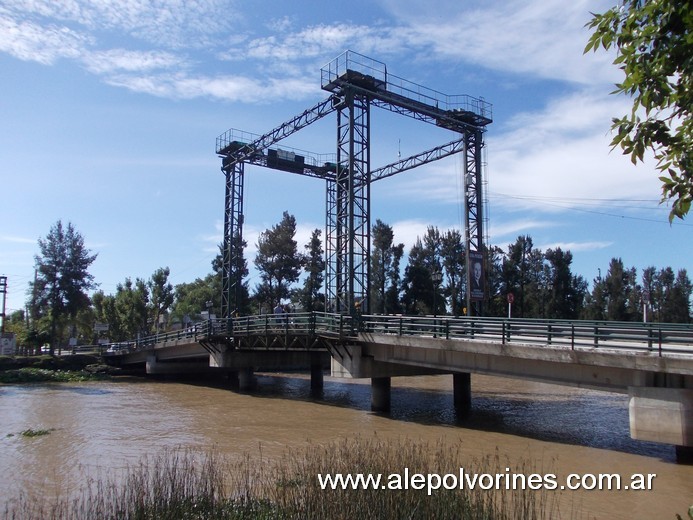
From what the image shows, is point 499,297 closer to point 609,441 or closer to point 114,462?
point 609,441

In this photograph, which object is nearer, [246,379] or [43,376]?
[246,379]

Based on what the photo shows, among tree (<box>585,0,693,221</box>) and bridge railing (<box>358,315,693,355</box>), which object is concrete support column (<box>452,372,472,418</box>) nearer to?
bridge railing (<box>358,315,693,355</box>)

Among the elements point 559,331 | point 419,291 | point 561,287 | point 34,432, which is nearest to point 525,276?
point 561,287

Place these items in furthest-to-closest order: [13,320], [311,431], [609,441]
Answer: [13,320] < [311,431] < [609,441]

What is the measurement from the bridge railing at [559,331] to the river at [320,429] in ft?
10.2

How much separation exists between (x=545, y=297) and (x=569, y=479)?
73067 mm

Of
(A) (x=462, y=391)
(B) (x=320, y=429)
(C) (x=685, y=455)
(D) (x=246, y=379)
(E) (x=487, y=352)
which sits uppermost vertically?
(E) (x=487, y=352)

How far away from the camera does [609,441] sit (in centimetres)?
1742

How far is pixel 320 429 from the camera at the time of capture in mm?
20406

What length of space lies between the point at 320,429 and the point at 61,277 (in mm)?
39977

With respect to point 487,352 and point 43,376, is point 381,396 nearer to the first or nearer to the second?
point 487,352

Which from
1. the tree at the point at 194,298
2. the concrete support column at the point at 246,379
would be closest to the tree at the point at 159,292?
the tree at the point at 194,298

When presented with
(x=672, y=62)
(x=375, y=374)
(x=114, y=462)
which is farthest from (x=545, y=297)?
A: (x=672, y=62)

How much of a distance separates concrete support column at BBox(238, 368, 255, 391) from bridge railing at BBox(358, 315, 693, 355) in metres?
13.7
